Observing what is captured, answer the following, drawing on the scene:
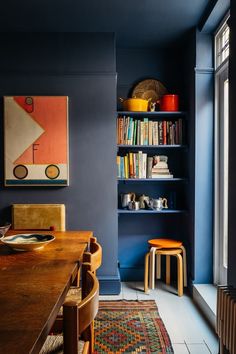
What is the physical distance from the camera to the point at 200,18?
11.0 ft

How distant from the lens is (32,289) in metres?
1.40

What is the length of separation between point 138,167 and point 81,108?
0.89m

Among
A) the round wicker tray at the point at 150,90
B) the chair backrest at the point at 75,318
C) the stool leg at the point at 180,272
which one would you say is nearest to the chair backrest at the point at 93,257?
the chair backrest at the point at 75,318

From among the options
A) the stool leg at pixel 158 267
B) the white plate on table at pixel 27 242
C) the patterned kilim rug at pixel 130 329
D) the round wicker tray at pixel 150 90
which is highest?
the round wicker tray at pixel 150 90

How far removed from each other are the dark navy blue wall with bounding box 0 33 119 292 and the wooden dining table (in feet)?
4.35

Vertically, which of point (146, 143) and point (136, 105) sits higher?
point (136, 105)

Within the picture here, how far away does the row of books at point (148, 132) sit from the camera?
150 inches

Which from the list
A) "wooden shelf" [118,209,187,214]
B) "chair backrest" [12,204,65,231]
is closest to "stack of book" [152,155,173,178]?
"wooden shelf" [118,209,187,214]

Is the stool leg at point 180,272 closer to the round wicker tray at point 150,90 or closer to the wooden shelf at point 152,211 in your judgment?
the wooden shelf at point 152,211

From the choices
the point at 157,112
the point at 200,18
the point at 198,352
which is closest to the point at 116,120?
the point at 157,112

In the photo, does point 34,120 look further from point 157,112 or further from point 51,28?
point 157,112

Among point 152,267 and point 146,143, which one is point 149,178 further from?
point 152,267

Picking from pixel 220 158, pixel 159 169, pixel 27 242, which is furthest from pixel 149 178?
pixel 27 242

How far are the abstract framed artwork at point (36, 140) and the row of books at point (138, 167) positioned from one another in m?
0.62
